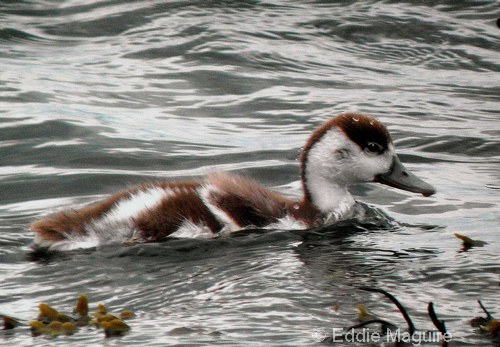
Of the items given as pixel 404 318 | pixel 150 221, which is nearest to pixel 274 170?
pixel 150 221

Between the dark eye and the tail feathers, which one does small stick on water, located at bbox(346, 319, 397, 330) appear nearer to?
the tail feathers

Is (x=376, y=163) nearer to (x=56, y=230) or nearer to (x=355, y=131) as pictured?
(x=355, y=131)

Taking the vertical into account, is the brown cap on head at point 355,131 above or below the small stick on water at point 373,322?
above

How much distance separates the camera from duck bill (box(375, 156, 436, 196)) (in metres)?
7.76

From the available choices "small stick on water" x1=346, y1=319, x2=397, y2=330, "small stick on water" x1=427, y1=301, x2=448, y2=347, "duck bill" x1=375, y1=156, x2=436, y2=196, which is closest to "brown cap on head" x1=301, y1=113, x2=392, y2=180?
"duck bill" x1=375, y1=156, x2=436, y2=196

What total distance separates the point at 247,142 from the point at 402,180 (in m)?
2.26

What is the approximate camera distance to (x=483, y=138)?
32.1 feet

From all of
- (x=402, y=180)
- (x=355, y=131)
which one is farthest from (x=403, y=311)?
(x=402, y=180)

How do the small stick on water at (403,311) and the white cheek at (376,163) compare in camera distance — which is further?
the white cheek at (376,163)

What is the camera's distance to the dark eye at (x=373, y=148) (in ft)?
25.1

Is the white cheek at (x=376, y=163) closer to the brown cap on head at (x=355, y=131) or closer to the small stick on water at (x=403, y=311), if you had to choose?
the brown cap on head at (x=355, y=131)

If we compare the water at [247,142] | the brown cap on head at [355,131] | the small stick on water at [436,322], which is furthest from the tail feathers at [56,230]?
the small stick on water at [436,322]

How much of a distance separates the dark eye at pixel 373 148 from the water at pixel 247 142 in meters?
0.38

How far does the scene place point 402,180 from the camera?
7797 millimetres
